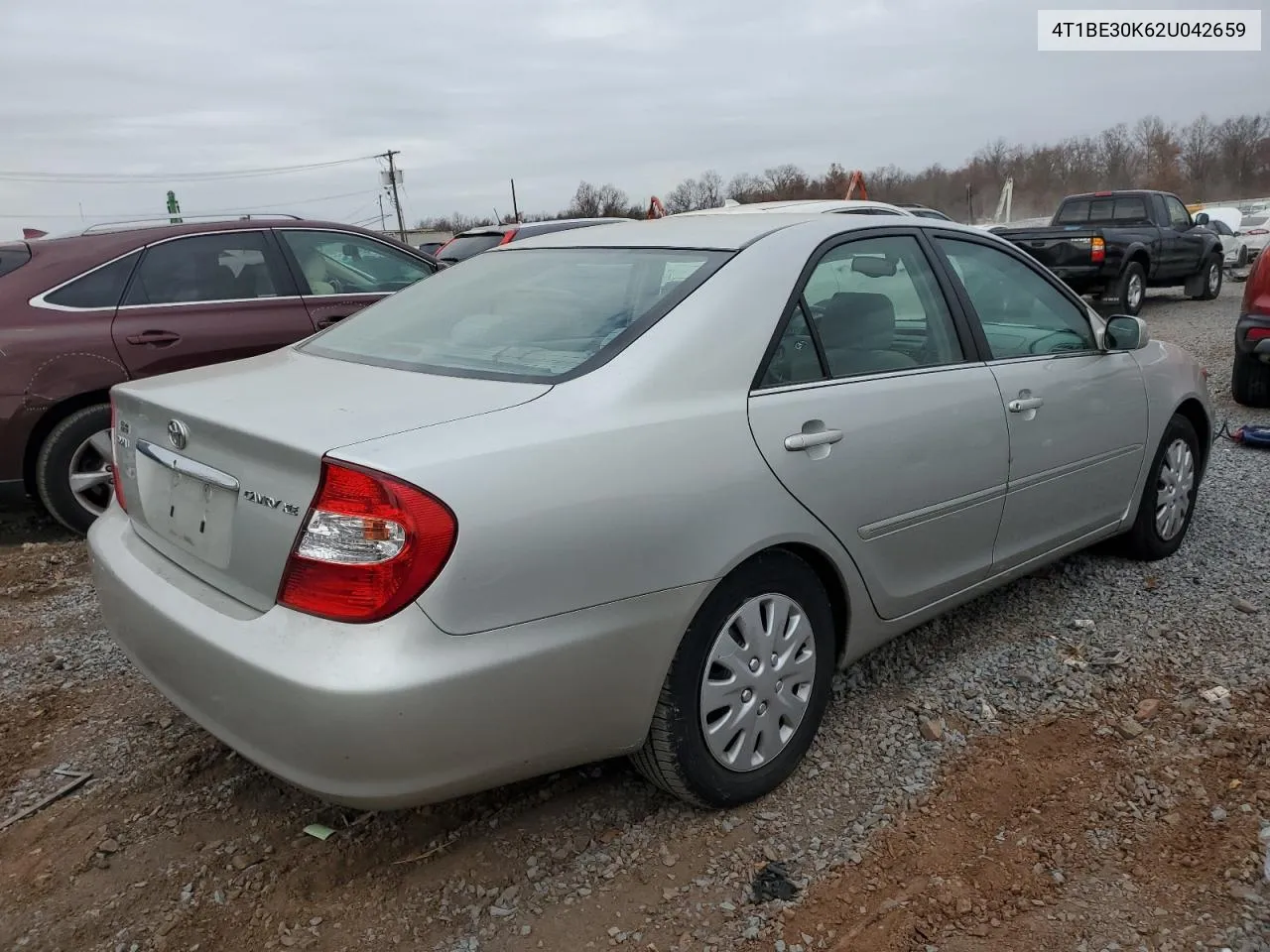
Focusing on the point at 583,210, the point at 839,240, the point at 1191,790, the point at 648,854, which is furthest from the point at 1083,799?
the point at 583,210

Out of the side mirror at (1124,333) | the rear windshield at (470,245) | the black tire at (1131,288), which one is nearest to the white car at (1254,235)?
the black tire at (1131,288)

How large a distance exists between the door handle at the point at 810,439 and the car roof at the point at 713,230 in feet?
1.90

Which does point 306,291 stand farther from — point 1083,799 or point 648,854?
point 1083,799

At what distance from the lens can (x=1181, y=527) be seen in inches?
171

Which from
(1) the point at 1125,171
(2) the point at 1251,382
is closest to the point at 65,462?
(2) the point at 1251,382

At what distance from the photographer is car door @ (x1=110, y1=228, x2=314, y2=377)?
202 inches

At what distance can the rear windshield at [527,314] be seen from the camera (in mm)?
2467

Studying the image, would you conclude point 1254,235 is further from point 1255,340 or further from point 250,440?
point 250,440

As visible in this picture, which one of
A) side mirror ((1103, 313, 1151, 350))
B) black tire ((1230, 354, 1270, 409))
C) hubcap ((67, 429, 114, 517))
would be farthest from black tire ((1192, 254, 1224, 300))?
hubcap ((67, 429, 114, 517))

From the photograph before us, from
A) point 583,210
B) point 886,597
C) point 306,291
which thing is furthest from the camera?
point 583,210

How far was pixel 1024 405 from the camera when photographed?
10.6 ft

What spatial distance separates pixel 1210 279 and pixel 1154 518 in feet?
41.6

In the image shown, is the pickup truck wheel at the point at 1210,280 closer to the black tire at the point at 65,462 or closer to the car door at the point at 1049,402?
the car door at the point at 1049,402

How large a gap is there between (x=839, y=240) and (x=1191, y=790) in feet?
5.96
